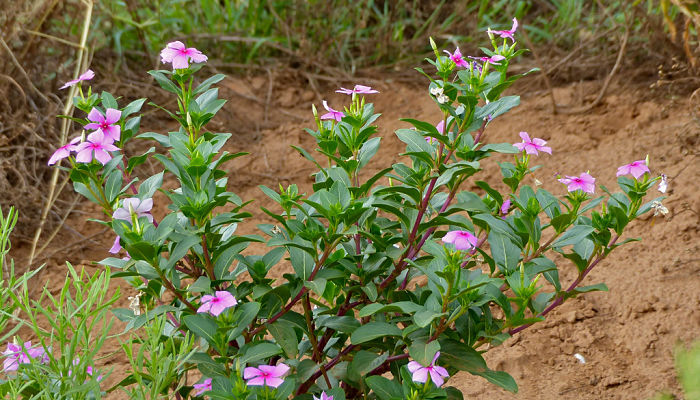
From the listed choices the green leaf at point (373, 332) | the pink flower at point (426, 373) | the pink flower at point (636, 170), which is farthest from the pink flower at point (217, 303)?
the pink flower at point (636, 170)

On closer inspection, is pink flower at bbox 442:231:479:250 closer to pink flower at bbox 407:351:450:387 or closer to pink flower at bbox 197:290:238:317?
pink flower at bbox 407:351:450:387

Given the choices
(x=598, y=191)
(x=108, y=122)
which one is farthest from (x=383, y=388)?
(x=598, y=191)

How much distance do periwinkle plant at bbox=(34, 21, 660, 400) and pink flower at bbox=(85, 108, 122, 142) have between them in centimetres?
1

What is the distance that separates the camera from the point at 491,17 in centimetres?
517

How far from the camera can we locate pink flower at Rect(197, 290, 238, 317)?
1.66 m

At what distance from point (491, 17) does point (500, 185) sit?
6.17 feet

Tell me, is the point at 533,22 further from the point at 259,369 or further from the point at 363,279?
the point at 259,369

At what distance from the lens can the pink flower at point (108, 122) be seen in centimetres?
182

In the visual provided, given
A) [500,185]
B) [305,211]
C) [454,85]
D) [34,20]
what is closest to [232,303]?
[305,211]

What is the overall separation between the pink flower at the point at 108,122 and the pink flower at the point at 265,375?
23.6 inches

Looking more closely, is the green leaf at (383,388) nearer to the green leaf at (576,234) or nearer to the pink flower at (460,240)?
the pink flower at (460,240)

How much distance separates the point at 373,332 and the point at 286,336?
0.21 metres

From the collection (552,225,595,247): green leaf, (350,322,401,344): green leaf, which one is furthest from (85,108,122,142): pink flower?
(552,225,595,247): green leaf

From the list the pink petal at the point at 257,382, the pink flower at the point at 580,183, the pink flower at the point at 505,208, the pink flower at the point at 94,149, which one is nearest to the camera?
the pink petal at the point at 257,382
